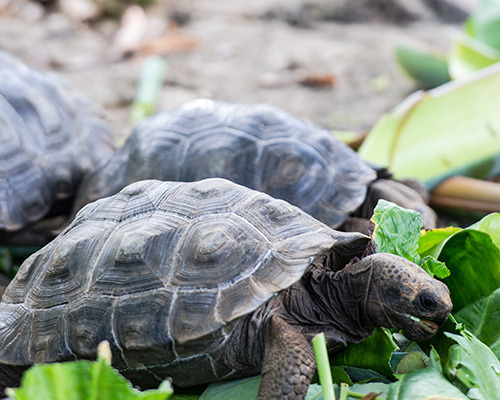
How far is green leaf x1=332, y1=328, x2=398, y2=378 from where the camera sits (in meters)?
1.60

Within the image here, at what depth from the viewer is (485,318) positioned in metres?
1.72

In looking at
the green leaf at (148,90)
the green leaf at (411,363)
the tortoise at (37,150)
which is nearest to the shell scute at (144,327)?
the green leaf at (411,363)

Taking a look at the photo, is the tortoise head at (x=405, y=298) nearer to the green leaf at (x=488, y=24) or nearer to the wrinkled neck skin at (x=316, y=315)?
the wrinkled neck skin at (x=316, y=315)

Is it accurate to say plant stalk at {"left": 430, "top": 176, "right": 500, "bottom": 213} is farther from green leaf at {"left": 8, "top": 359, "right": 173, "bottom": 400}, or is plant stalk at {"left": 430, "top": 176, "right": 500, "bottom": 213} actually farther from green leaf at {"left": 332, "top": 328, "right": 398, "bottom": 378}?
green leaf at {"left": 8, "top": 359, "right": 173, "bottom": 400}

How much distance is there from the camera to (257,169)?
2385 mm

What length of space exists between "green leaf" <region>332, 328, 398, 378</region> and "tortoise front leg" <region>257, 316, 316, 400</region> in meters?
0.23

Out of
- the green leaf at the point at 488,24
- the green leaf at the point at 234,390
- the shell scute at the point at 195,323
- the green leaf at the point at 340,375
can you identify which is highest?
the green leaf at the point at 488,24

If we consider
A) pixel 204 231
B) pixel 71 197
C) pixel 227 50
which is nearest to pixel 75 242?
pixel 204 231

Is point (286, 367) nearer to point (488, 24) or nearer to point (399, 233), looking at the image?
point (399, 233)

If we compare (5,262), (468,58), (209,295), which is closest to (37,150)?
(5,262)

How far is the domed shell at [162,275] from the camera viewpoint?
149 centimetres

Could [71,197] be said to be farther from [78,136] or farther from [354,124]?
[354,124]

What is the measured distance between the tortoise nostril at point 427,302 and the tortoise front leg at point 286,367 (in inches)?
11.7

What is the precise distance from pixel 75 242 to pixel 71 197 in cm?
138
